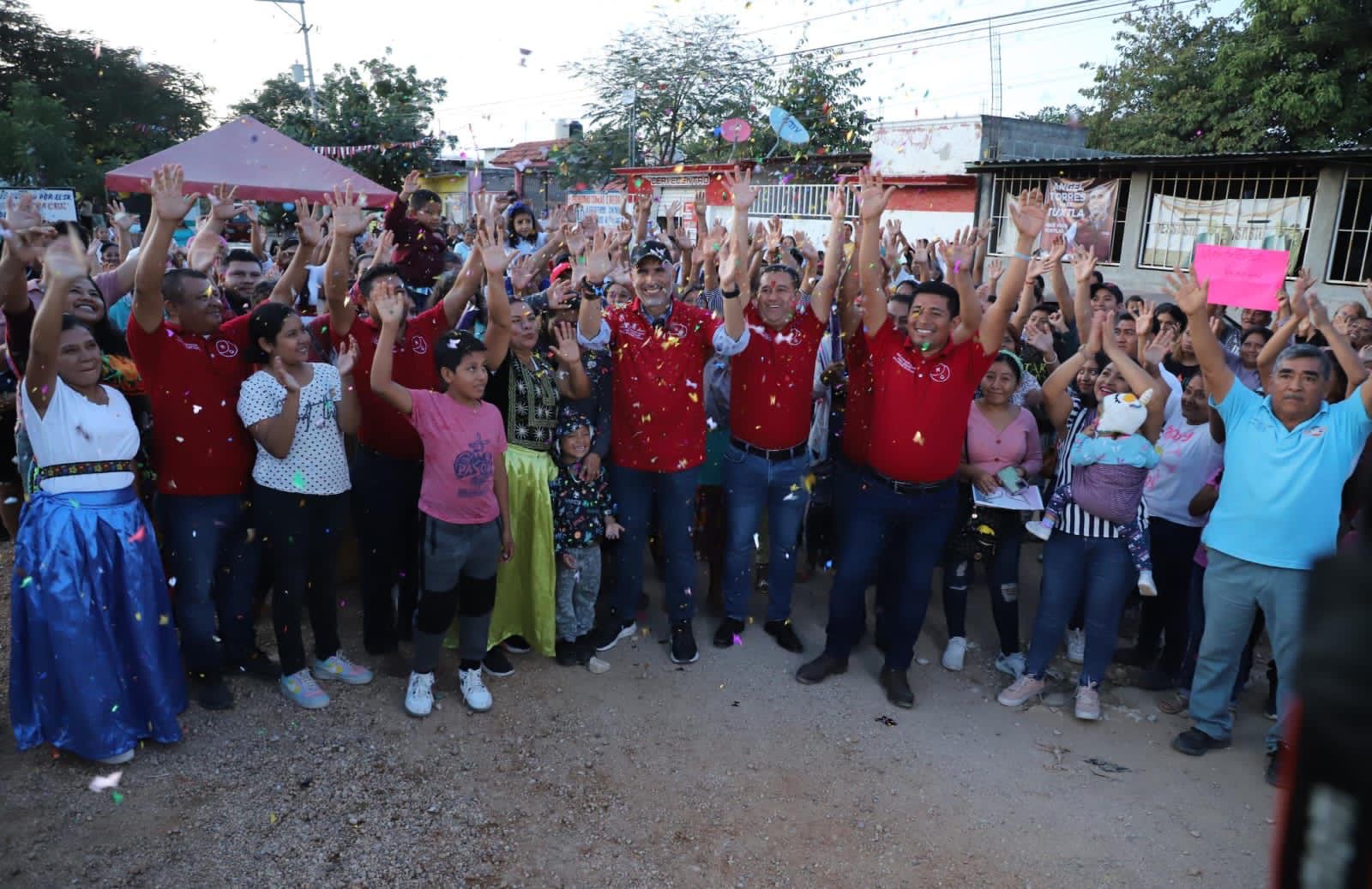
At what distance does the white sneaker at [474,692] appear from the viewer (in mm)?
3973

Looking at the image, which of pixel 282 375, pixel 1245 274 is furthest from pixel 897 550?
pixel 1245 274

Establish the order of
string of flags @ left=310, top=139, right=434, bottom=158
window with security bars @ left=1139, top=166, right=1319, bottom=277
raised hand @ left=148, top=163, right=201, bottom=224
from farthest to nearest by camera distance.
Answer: string of flags @ left=310, top=139, right=434, bottom=158
window with security bars @ left=1139, top=166, right=1319, bottom=277
raised hand @ left=148, top=163, right=201, bottom=224

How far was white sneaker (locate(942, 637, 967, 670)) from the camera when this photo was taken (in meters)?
4.65

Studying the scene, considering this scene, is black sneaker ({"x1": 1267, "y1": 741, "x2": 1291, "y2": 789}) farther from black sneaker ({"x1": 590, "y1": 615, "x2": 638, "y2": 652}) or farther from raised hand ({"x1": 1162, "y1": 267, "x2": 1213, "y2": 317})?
black sneaker ({"x1": 590, "y1": 615, "x2": 638, "y2": 652})

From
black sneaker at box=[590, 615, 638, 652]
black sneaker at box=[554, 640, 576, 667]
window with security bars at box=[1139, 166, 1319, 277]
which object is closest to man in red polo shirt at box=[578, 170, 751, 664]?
black sneaker at box=[590, 615, 638, 652]

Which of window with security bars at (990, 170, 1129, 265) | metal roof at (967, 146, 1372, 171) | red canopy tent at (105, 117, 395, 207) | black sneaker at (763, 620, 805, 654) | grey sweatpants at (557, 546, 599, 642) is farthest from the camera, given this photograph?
window with security bars at (990, 170, 1129, 265)

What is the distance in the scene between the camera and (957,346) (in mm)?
4051

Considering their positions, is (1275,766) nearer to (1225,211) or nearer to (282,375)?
(282,375)

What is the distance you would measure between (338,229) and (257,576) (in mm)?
1603

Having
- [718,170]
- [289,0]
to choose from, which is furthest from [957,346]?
[289,0]

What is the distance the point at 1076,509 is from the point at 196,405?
378 centimetres

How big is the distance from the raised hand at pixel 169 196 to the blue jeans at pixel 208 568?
112cm

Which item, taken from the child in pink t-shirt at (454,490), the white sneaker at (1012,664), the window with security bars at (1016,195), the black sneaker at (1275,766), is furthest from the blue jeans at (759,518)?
the window with security bars at (1016,195)

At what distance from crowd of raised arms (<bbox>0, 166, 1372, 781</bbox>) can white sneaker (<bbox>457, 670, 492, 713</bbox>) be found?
4 cm
